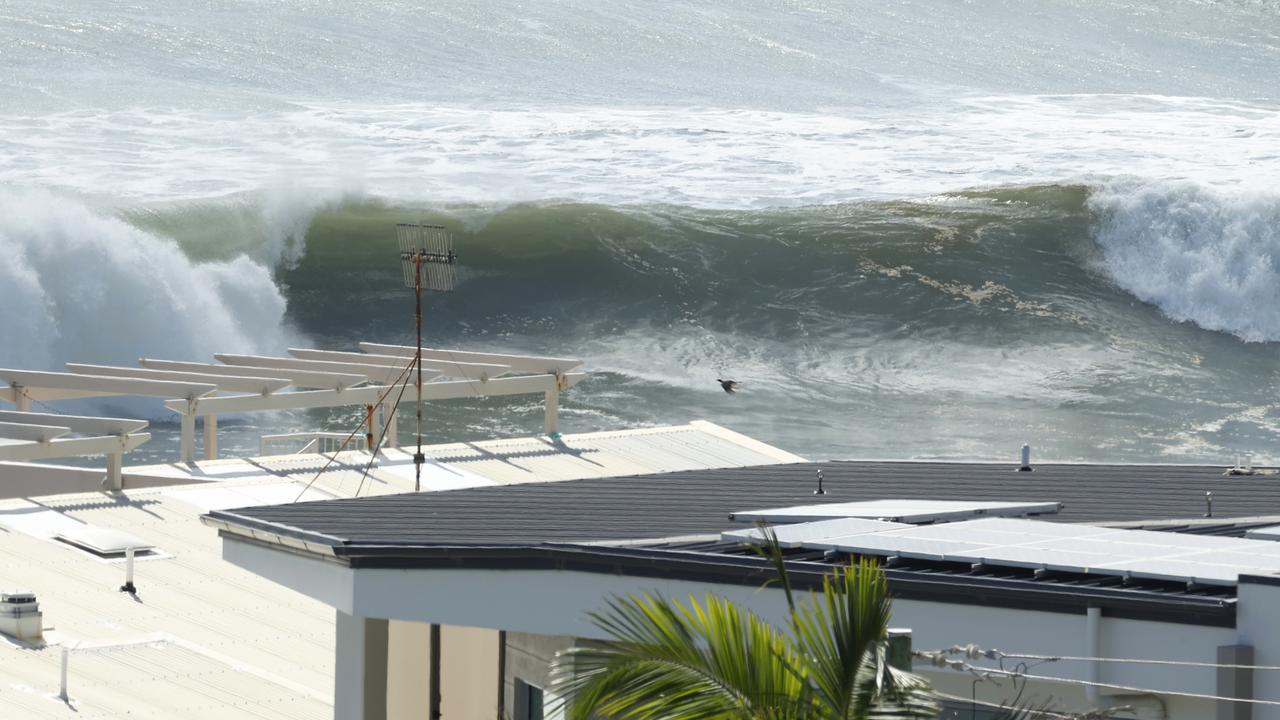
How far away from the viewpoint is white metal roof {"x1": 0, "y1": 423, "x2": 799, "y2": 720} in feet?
51.4

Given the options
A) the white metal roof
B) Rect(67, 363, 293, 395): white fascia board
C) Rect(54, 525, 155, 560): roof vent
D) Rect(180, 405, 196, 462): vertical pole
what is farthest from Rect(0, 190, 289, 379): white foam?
Rect(54, 525, 155, 560): roof vent

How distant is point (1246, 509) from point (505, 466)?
13629mm

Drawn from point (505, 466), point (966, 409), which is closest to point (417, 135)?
point (966, 409)

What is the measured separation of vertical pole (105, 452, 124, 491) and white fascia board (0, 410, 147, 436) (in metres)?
0.65

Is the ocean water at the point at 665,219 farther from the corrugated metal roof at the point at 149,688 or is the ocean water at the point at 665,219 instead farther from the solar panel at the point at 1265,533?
the solar panel at the point at 1265,533

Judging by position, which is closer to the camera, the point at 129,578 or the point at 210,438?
the point at 129,578

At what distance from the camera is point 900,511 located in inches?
450

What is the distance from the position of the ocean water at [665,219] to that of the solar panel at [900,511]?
2327 cm

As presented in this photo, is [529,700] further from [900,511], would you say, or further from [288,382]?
[288,382]

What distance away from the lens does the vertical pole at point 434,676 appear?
38.6 feet

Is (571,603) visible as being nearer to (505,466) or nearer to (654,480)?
(654,480)

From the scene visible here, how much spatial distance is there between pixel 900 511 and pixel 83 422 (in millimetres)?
14241

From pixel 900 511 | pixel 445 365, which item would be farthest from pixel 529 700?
pixel 445 365

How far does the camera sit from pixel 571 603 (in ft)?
32.0
